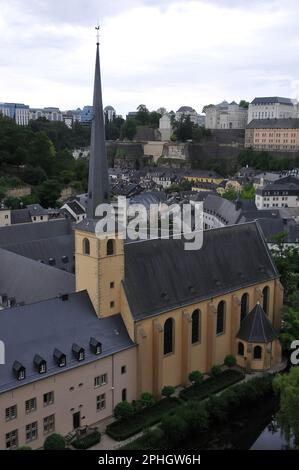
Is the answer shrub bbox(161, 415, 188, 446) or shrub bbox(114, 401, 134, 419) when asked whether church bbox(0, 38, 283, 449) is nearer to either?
shrub bbox(114, 401, 134, 419)

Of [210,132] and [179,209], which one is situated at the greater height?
[210,132]

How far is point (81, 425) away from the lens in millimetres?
33938

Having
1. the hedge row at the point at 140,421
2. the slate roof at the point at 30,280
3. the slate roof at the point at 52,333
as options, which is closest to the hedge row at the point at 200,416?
the hedge row at the point at 140,421

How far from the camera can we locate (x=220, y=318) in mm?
44406

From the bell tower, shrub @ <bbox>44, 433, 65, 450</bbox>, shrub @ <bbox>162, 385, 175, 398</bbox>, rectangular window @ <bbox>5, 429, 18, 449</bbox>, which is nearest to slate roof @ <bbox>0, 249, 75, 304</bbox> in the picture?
the bell tower

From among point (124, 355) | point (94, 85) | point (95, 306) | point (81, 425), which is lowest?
point (81, 425)

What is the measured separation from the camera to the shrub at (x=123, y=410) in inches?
1368

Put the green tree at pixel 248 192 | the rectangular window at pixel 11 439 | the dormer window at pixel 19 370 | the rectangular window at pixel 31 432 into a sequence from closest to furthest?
the rectangular window at pixel 11 439 → the dormer window at pixel 19 370 → the rectangular window at pixel 31 432 → the green tree at pixel 248 192

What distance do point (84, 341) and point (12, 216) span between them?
54.2m

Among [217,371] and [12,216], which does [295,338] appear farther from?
[12,216]

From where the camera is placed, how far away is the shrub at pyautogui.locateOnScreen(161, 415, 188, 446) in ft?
109

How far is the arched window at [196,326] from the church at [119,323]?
8 cm

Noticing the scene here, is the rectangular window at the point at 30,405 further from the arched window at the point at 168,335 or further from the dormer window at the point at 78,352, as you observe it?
the arched window at the point at 168,335
